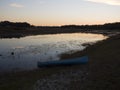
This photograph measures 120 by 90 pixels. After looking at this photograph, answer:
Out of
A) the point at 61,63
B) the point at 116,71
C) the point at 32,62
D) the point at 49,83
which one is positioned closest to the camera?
the point at 49,83

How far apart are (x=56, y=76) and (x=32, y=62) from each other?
9423 millimetres

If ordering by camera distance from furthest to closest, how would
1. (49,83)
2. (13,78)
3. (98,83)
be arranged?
(13,78)
(49,83)
(98,83)

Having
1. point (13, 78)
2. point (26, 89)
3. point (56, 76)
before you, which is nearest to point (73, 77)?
point (56, 76)

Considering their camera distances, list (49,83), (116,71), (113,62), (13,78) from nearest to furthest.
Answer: (49,83)
(116,71)
(13,78)
(113,62)

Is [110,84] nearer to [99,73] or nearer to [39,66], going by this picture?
[99,73]

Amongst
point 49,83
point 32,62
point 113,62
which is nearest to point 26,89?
point 49,83

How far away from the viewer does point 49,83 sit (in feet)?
52.6

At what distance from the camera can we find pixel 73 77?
683 inches

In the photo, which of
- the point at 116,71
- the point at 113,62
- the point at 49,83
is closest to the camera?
the point at 49,83

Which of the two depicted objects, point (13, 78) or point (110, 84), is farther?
point (13, 78)

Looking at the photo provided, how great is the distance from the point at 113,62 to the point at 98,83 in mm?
6665

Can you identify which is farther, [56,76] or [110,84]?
[56,76]

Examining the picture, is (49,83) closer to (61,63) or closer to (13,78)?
(13,78)

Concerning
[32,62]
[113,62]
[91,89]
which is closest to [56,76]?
[91,89]
